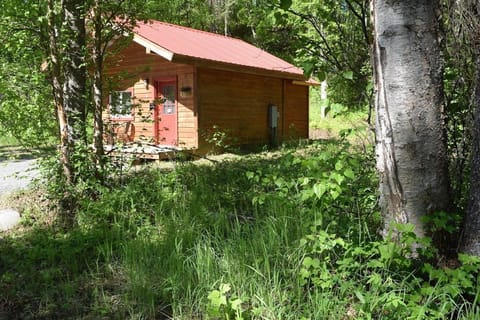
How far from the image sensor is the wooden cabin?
10898 millimetres

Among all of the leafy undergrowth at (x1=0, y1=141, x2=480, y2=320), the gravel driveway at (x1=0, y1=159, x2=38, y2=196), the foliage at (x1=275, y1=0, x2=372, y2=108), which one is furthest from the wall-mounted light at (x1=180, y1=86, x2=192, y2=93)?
the foliage at (x1=275, y1=0, x2=372, y2=108)

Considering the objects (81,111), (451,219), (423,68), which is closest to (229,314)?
(451,219)

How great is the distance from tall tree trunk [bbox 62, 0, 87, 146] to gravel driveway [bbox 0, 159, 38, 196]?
731 millimetres

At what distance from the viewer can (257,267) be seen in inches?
102

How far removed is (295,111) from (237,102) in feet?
12.4

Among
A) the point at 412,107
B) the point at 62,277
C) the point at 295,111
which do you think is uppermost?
the point at 295,111

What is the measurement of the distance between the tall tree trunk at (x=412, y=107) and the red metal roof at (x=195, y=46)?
6048 millimetres

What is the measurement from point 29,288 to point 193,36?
1191 cm

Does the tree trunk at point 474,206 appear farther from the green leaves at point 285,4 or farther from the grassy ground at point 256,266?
the green leaves at point 285,4

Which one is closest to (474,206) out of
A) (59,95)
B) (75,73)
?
(59,95)

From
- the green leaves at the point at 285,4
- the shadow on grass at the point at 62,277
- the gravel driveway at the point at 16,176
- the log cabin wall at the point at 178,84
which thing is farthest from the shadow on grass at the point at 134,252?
the log cabin wall at the point at 178,84

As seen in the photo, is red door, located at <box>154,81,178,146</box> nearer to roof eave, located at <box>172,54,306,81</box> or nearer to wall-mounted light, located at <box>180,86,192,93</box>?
wall-mounted light, located at <box>180,86,192,93</box>

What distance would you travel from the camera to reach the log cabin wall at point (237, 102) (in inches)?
444

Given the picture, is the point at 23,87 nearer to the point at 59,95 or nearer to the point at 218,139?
the point at 59,95
